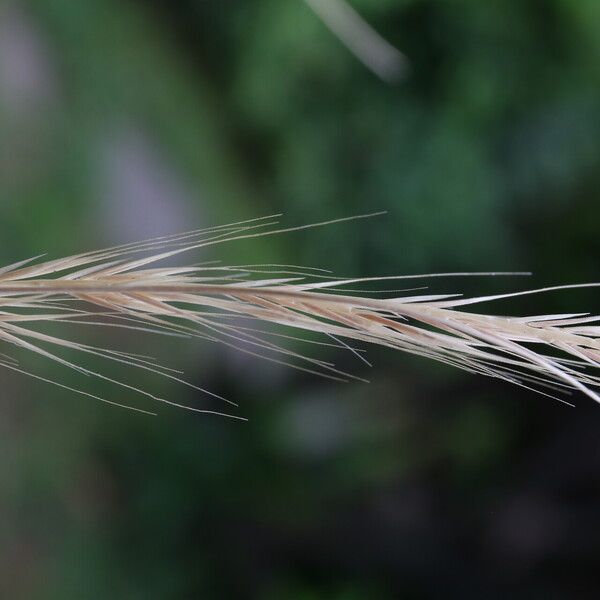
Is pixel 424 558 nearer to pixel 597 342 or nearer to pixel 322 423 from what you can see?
pixel 322 423

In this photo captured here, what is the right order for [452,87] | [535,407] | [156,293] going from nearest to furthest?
[156,293]
[452,87]
[535,407]

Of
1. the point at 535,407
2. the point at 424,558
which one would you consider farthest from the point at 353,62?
the point at 424,558

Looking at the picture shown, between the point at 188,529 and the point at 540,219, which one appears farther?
the point at 188,529

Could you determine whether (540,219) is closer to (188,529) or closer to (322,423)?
(322,423)

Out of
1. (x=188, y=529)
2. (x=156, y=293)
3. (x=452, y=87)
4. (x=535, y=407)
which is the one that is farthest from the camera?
(x=188, y=529)

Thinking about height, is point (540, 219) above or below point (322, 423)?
above

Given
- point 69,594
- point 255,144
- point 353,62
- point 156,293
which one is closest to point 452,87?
point 353,62

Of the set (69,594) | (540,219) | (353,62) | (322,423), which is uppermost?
(353,62)
